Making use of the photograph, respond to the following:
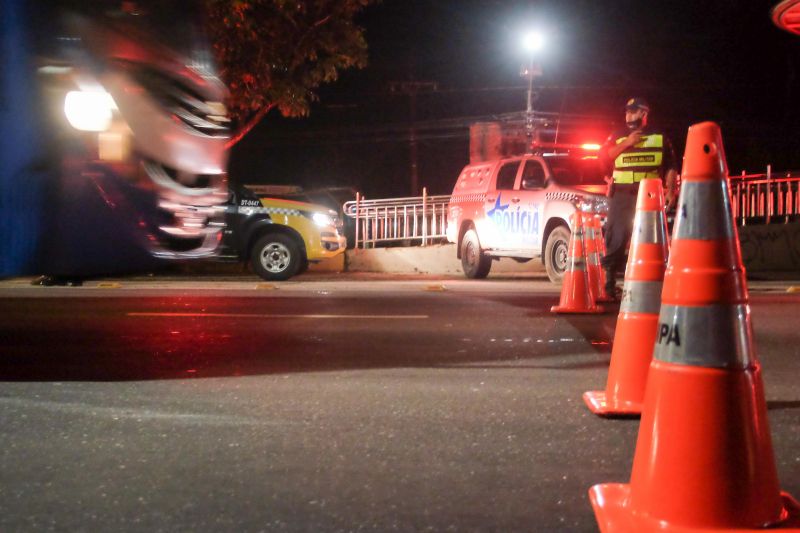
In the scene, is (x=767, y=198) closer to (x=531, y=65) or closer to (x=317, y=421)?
(x=531, y=65)

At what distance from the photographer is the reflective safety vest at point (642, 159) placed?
369 inches

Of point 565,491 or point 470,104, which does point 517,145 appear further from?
point 565,491

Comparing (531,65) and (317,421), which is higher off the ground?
(531,65)

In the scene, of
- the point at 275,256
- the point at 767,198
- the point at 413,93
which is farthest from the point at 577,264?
the point at 413,93

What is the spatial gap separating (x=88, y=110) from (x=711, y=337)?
4983mm

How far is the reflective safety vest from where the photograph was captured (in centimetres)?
938

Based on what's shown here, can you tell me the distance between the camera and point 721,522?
2824mm

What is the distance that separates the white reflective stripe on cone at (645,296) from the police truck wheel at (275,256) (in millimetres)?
11470

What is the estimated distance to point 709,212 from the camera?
3.20 meters


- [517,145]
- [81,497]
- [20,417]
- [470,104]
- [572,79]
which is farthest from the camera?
[470,104]

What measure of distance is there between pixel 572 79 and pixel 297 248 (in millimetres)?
22521

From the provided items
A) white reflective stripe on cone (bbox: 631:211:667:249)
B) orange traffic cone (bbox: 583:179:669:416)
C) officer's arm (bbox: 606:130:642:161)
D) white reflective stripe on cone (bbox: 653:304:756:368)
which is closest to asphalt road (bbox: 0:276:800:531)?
orange traffic cone (bbox: 583:179:669:416)

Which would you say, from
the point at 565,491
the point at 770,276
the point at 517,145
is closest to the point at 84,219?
the point at 565,491

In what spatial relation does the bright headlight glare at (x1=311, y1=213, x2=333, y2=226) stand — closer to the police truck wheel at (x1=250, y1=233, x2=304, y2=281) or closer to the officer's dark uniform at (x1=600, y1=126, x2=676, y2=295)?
the police truck wheel at (x1=250, y1=233, x2=304, y2=281)
